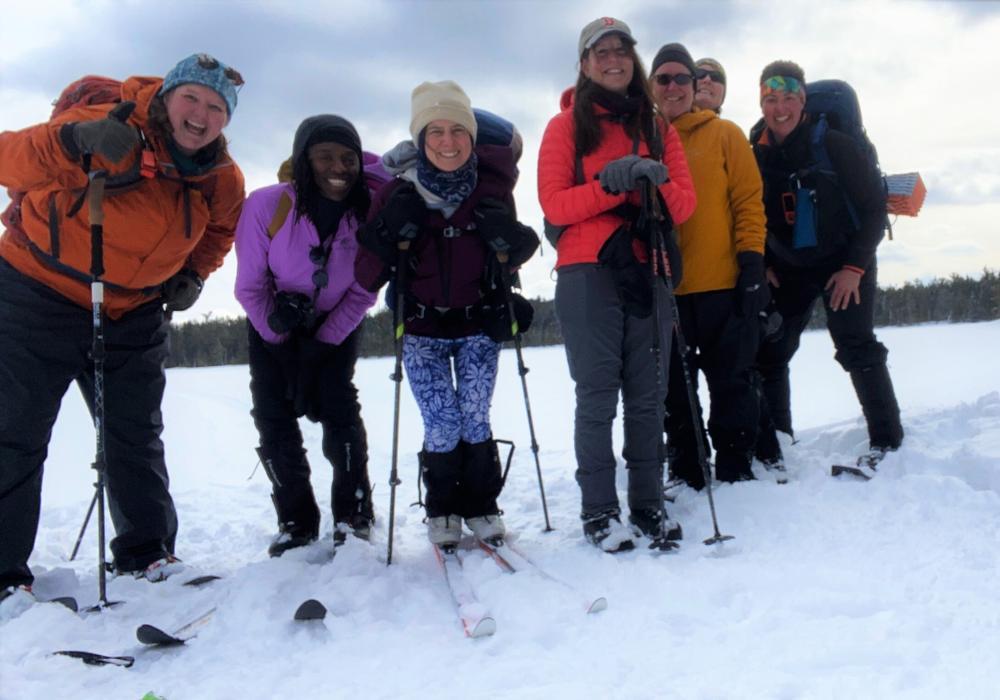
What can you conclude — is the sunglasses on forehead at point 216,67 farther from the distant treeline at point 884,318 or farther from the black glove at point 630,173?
the distant treeline at point 884,318

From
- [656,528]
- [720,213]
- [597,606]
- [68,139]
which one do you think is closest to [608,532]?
[656,528]

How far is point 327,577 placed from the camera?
323 centimetres

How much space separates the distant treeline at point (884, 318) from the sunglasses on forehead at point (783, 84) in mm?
15591

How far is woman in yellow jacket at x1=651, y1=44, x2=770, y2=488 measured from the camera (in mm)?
3943

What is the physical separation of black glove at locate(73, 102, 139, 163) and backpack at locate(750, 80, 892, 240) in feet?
12.6

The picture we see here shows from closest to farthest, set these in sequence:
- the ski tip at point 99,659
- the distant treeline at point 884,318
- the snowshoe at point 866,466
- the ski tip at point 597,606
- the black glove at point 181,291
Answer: the ski tip at point 99,659, the ski tip at point 597,606, the black glove at point 181,291, the snowshoe at point 866,466, the distant treeline at point 884,318

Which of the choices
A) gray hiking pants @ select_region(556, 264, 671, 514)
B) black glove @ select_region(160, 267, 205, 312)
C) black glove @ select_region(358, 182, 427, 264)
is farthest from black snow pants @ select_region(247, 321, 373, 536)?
gray hiking pants @ select_region(556, 264, 671, 514)

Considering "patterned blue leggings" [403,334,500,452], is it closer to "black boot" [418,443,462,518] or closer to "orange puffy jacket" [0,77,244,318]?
"black boot" [418,443,462,518]

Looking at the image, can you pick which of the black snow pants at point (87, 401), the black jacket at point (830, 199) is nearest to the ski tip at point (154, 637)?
the black snow pants at point (87, 401)

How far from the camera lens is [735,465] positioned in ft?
13.6

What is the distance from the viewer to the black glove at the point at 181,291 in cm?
380

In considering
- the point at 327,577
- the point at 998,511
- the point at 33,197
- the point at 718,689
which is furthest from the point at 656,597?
the point at 33,197

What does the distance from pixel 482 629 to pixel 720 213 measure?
2.66 meters

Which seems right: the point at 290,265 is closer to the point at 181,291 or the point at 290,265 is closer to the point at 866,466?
the point at 181,291
